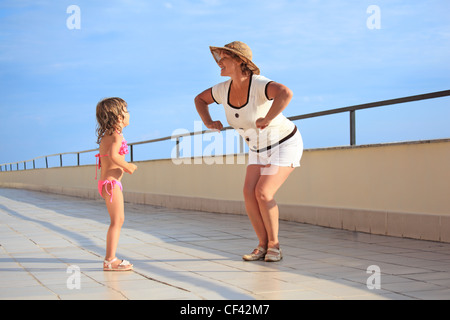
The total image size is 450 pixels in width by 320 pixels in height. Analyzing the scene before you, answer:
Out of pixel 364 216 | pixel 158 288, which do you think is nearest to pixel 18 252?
pixel 158 288

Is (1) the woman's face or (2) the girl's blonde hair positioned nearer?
(2) the girl's blonde hair

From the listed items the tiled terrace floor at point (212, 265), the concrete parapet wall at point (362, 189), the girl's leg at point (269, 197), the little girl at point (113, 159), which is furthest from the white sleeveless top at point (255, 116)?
the concrete parapet wall at point (362, 189)

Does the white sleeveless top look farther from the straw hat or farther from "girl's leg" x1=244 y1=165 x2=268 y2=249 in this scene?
"girl's leg" x1=244 y1=165 x2=268 y2=249

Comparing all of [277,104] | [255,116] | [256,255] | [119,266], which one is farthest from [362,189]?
[119,266]

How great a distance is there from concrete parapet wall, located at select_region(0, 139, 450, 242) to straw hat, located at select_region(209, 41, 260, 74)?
2.67 metres

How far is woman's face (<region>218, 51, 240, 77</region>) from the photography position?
5.07 m

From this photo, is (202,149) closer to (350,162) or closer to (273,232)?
(350,162)

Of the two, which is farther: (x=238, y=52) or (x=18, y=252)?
(x=18, y=252)

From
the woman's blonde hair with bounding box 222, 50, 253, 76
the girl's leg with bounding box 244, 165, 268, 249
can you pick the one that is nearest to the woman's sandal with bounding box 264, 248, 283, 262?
the girl's leg with bounding box 244, 165, 268, 249

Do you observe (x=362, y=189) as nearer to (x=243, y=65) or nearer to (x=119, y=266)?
(x=243, y=65)

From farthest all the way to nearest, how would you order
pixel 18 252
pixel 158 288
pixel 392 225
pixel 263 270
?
pixel 392 225 → pixel 18 252 → pixel 263 270 → pixel 158 288

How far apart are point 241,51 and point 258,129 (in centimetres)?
66

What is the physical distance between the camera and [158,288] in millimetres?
4035

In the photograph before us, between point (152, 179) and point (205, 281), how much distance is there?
33.8ft
